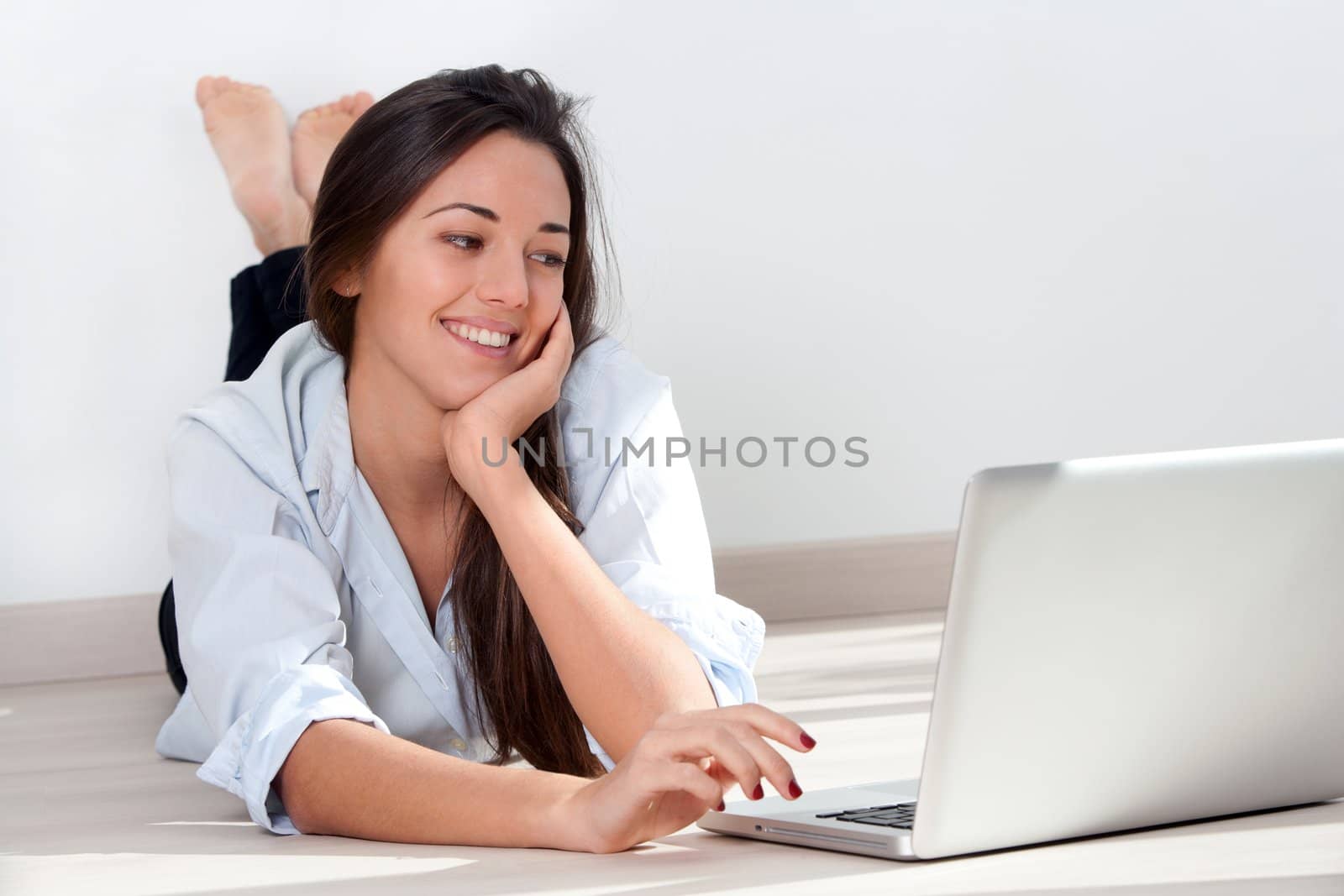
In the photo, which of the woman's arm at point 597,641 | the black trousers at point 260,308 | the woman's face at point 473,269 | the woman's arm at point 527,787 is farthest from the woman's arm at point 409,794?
the black trousers at point 260,308

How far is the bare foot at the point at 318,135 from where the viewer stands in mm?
2582

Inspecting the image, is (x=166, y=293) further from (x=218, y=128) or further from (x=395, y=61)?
(x=395, y=61)

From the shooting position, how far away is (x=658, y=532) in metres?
1.52

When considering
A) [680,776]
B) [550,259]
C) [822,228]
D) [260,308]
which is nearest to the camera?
[680,776]

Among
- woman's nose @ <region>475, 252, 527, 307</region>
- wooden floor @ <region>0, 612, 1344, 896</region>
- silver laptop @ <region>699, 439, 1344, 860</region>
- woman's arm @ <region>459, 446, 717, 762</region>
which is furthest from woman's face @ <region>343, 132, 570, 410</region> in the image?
silver laptop @ <region>699, 439, 1344, 860</region>

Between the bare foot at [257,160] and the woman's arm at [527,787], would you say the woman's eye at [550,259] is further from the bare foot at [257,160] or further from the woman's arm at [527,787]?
the bare foot at [257,160]

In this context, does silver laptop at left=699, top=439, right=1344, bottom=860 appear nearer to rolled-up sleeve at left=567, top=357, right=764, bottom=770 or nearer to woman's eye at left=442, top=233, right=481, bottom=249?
rolled-up sleeve at left=567, top=357, right=764, bottom=770

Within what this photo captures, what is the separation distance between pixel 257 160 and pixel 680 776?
5.92 ft

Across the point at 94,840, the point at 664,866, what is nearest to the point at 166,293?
the point at 94,840

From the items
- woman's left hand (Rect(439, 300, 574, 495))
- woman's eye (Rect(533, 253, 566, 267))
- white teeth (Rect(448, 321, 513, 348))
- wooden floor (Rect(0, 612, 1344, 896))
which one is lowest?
wooden floor (Rect(0, 612, 1344, 896))

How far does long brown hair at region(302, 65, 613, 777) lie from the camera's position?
1.54 meters

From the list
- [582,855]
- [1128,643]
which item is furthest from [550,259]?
[1128,643]

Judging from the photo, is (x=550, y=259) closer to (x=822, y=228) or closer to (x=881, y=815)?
(x=881, y=815)

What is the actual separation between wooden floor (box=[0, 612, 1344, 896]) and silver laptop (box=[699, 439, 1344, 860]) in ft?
0.10
